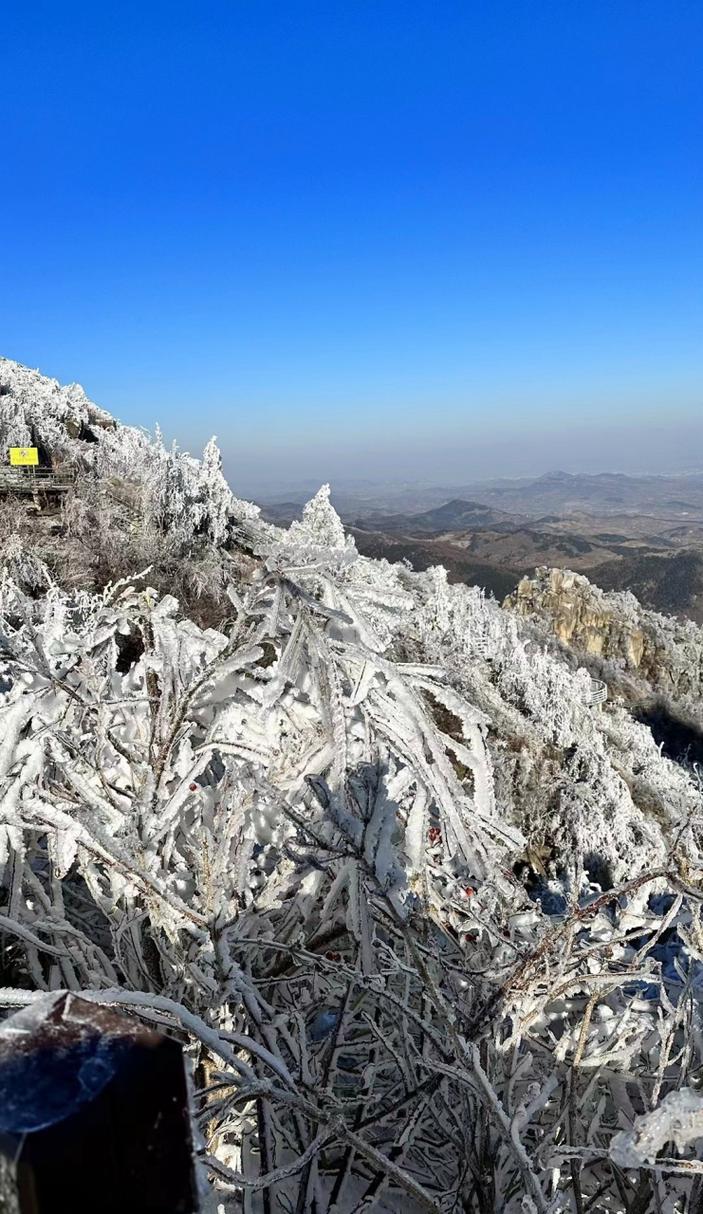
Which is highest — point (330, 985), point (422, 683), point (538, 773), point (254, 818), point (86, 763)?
point (422, 683)

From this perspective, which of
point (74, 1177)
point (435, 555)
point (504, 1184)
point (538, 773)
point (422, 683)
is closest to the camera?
point (74, 1177)

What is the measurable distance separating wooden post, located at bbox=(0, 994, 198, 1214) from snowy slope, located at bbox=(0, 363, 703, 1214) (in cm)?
47

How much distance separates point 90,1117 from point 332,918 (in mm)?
1596

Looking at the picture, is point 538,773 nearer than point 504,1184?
No

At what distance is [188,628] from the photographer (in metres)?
2.11

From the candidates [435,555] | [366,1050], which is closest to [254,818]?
[366,1050]

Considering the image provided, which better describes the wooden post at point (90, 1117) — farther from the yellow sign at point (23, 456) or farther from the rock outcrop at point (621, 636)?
the rock outcrop at point (621, 636)

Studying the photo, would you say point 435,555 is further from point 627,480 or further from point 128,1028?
point 627,480

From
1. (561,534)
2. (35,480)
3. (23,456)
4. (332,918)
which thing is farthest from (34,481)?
(561,534)

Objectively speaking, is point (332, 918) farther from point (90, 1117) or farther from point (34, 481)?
point (34, 481)

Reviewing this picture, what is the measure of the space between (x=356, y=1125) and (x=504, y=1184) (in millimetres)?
306

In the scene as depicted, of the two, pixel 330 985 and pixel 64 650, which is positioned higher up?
pixel 64 650

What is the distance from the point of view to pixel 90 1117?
0.40 meters

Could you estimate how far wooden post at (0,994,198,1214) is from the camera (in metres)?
0.38
